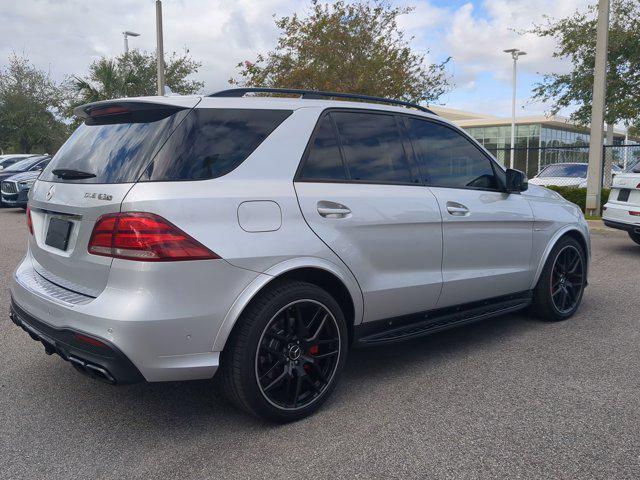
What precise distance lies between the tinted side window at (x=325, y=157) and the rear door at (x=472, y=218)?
755mm

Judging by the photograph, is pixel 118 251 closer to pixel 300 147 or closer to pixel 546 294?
pixel 300 147

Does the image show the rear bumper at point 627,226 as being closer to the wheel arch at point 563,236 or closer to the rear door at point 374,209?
the wheel arch at point 563,236

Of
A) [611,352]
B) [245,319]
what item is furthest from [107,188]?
[611,352]

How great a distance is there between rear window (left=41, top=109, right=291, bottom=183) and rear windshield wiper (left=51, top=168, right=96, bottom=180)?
19 mm

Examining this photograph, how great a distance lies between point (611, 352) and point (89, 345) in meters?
3.57

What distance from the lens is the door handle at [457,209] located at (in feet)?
13.4

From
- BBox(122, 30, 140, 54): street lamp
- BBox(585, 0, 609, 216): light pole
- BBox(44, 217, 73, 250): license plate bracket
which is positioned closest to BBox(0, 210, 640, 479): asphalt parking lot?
BBox(44, 217, 73, 250): license plate bracket

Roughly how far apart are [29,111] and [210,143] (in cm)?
3734

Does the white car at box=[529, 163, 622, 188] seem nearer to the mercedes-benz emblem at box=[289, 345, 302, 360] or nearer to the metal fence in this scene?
the metal fence

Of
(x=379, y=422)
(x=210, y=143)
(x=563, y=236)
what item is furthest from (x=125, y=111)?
(x=563, y=236)

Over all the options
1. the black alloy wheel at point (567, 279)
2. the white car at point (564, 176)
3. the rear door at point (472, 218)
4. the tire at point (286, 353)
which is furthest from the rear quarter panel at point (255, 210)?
the white car at point (564, 176)

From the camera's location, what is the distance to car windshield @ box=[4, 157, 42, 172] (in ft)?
56.9

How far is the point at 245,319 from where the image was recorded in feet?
9.96

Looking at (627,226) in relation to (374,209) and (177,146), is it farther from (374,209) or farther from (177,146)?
(177,146)
